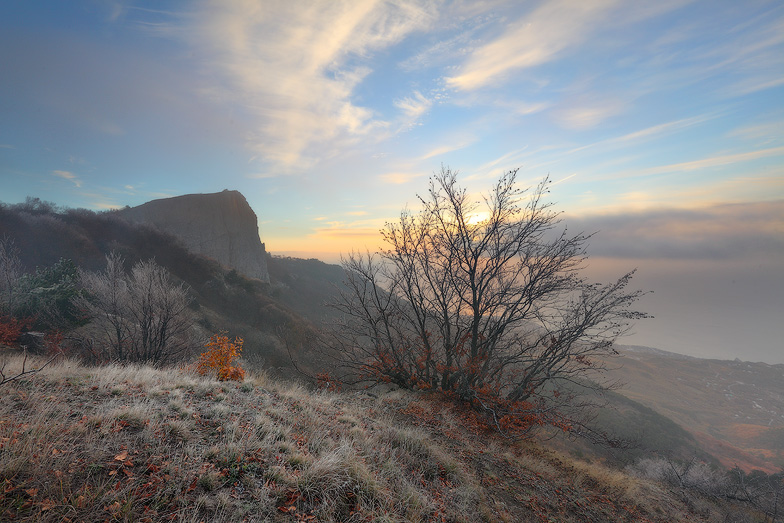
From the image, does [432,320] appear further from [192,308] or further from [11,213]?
[11,213]

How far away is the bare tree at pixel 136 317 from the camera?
13425 millimetres

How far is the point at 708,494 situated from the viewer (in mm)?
11281

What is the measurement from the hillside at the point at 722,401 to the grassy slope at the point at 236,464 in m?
36.3

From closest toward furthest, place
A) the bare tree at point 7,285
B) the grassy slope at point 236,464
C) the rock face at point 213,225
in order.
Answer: the grassy slope at point 236,464 → the bare tree at point 7,285 → the rock face at point 213,225

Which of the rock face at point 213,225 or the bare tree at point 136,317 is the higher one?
the rock face at point 213,225

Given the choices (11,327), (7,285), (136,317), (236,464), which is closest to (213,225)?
(7,285)

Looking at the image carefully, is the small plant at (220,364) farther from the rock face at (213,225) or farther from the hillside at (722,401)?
the hillside at (722,401)

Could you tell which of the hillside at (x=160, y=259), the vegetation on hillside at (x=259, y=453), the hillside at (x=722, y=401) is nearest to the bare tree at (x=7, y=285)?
the vegetation on hillside at (x=259, y=453)

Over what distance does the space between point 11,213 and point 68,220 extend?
473 cm

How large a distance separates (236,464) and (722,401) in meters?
90.3

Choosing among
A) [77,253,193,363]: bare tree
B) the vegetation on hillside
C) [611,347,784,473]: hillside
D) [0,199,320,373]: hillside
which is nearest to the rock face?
[0,199,320,373]: hillside

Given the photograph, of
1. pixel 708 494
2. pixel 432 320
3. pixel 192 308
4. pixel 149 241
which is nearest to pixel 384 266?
pixel 432 320

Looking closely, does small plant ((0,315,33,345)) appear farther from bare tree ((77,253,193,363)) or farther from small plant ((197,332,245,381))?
small plant ((197,332,245,381))

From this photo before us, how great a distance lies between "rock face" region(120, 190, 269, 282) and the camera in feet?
142
